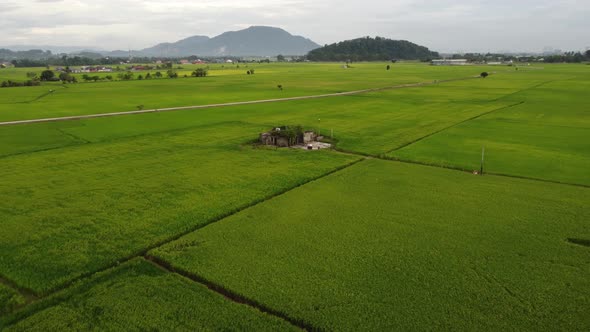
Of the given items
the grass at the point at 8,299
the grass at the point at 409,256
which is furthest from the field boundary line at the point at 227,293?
the grass at the point at 8,299

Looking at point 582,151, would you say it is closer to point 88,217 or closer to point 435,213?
point 435,213

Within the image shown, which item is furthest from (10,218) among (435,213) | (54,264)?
(435,213)

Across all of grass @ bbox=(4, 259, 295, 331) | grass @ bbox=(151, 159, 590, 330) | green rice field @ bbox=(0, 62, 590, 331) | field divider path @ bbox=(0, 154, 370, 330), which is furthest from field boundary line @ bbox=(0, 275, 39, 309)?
grass @ bbox=(151, 159, 590, 330)

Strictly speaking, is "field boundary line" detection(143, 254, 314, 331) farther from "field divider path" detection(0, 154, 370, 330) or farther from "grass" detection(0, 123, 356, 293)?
"grass" detection(0, 123, 356, 293)

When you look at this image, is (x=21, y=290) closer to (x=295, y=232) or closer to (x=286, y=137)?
(x=295, y=232)

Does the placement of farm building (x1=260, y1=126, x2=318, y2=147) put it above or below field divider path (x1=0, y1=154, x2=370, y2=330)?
above

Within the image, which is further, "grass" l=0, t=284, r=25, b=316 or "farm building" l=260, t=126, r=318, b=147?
"farm building" l=260, t=126, r=318, b=147
